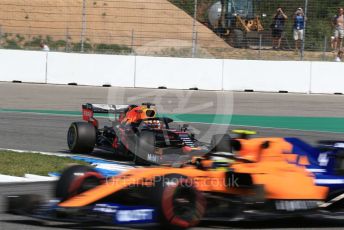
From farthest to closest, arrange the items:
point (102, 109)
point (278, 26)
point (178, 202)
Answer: point (278, 26) < point (102, 109) < point (178, 202)

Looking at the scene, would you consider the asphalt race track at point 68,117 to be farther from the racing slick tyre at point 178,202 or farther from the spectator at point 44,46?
the spectator at point 44,46

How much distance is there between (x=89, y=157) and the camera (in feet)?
40.4

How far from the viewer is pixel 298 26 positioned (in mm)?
25391

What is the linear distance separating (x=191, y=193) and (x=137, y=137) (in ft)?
15.4

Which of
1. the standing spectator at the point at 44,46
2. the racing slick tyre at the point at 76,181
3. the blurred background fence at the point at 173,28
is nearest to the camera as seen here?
the racing slick tyre at the point at 76,181

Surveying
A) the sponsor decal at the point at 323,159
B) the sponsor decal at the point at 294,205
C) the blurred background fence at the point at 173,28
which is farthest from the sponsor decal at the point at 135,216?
the blurred background fence at the point at 173,28

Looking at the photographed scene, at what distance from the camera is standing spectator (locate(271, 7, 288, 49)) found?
86.7ft

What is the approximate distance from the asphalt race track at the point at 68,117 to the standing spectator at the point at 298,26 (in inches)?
83.3

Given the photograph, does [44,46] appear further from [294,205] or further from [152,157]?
[294,205]

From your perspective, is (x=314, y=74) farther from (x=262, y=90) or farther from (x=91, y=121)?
(x=91, y=121)

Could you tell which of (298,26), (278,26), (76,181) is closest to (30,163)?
(76,181)

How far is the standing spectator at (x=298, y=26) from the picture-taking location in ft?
82.6

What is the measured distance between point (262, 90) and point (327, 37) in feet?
10.5
